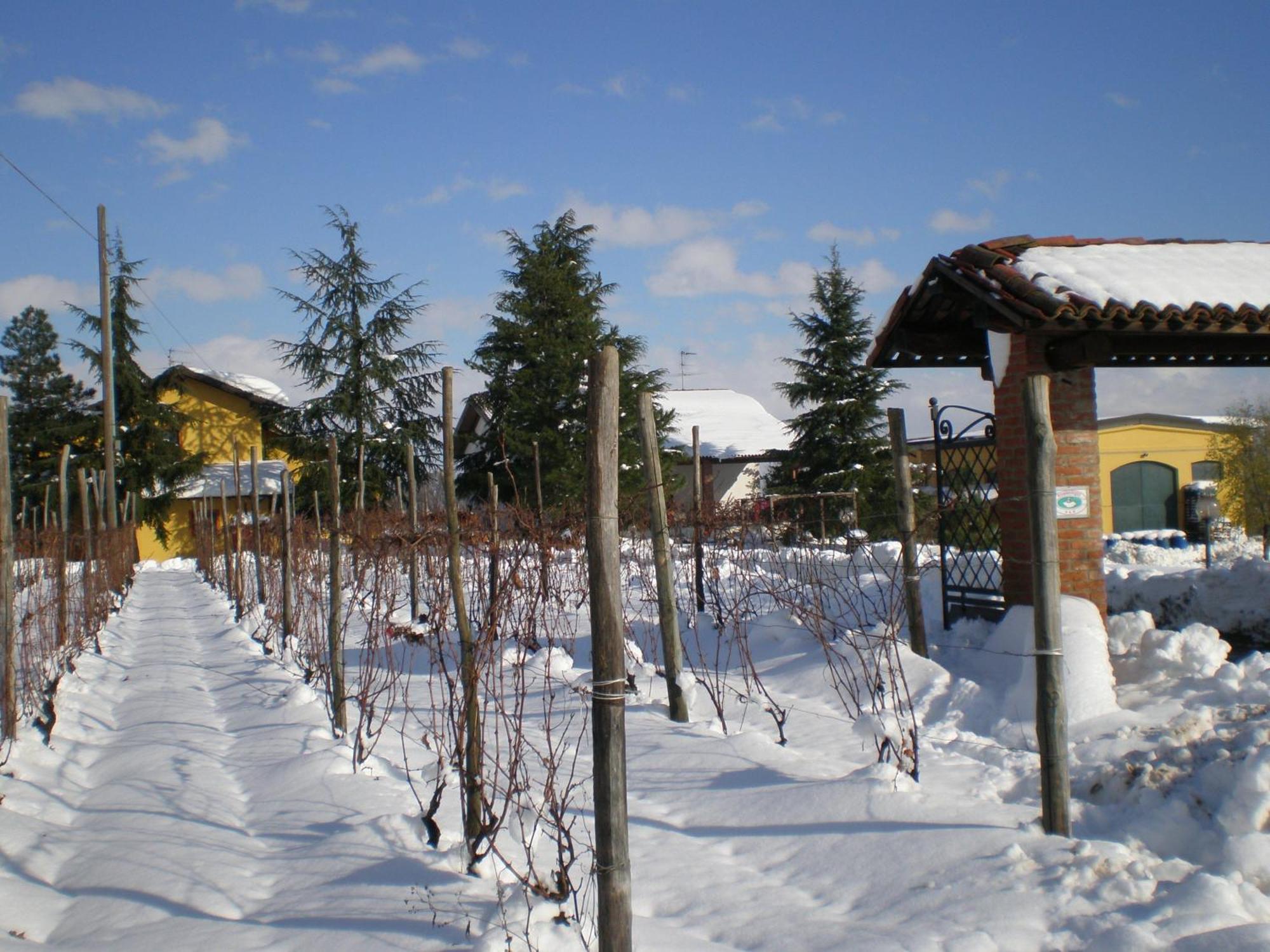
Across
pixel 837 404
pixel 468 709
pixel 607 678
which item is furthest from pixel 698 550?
pixel 837 404

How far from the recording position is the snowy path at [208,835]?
10.9 ft

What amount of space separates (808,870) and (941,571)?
4.05 meters

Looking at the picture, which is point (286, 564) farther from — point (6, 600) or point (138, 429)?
point (138, 429)

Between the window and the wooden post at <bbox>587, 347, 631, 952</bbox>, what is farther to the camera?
the window

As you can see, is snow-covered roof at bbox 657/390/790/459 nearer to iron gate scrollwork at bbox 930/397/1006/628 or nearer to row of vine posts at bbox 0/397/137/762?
row of vine posts at bbox 0/397/137/762

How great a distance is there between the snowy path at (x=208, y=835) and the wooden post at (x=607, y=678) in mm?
616

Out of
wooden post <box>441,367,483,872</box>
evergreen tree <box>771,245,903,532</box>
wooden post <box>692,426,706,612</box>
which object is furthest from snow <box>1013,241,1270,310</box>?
evergreen tree <box>771,245,903,532</box>

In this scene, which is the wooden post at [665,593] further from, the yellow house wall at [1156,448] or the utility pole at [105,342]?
the yellow house wall at [1156,448]

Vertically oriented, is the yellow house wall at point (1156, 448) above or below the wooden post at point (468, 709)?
above

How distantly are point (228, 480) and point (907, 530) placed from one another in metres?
29.3

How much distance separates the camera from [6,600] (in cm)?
574

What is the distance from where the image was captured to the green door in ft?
85.1

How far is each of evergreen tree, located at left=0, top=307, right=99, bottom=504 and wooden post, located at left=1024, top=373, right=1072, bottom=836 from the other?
29231mm

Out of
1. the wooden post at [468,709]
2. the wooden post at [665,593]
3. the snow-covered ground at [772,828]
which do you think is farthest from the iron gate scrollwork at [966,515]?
the wooden post at [468,709]
